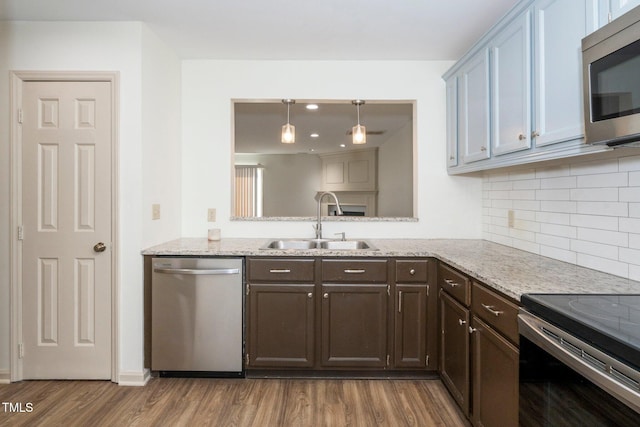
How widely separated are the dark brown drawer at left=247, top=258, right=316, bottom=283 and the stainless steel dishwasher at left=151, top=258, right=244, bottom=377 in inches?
3.4

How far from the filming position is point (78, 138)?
2.43m

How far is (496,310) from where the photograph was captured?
1.58 metres

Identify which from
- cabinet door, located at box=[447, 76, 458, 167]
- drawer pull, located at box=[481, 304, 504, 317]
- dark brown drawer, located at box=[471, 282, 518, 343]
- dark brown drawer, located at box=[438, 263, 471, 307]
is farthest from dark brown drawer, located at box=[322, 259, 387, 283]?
cabinet door, located at box=[447, 76, 458, 167]

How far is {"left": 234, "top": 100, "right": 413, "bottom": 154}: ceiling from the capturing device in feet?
10.3

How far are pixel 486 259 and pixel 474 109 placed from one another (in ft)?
3.35

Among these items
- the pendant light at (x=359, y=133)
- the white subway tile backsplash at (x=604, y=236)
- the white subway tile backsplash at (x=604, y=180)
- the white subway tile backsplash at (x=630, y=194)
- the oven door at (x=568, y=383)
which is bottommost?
the oven door at (x=568, y=383)

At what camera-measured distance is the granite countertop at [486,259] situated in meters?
1.50

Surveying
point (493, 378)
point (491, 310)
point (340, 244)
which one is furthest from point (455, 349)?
point (340, 244)

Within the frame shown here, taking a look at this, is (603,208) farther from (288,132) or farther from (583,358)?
(288,132)

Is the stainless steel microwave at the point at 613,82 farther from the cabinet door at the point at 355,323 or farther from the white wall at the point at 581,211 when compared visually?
the cabinet door at the point at 355,323

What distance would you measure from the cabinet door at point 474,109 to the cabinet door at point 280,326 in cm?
142

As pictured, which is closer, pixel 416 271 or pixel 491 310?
pixel 491 310

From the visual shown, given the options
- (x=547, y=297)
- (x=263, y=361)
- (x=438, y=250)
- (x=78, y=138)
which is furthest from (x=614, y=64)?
(x=78, y=138)

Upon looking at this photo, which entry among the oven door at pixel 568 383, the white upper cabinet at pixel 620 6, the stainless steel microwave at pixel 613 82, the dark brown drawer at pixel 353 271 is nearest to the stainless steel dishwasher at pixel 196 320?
the dark brown drawer at pixel 353 271
